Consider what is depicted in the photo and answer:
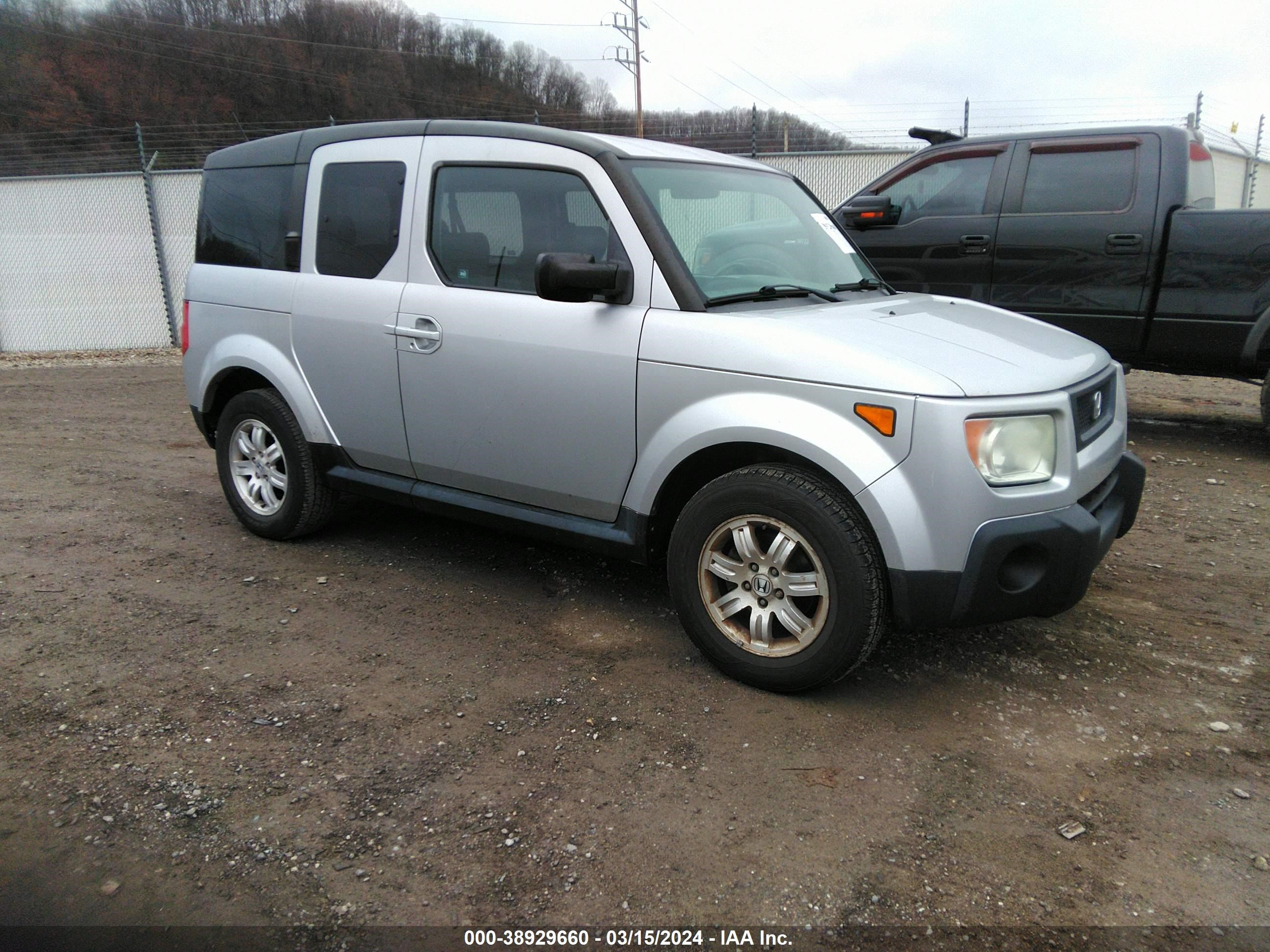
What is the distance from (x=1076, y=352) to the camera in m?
3.51

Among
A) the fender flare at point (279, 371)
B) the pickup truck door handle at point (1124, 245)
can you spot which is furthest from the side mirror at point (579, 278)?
the pickup truck door handle at point (1124, 245)

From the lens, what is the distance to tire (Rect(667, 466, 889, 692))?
2.95 meters

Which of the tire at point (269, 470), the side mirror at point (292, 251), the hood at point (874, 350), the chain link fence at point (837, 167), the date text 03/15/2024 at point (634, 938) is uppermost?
the chain link fence at point (837, 167)

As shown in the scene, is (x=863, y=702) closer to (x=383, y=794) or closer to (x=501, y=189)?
(x=383, y=794)

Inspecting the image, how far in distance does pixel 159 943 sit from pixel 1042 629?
3.18 metres

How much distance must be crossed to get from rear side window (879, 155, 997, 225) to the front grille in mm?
3757

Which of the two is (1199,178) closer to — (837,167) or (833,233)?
(833,233)

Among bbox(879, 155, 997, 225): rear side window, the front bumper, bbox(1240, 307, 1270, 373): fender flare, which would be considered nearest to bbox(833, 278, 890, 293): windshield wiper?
the front bumper

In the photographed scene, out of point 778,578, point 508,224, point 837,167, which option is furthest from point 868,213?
point 837,167

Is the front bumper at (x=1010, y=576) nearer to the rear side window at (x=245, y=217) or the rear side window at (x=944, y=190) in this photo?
the rear side window at (x=245, y=217)

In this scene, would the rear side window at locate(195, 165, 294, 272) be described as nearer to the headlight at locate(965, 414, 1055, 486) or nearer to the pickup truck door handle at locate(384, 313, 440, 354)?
the pickup truck door handle at locate(384, 313, 440, 354)

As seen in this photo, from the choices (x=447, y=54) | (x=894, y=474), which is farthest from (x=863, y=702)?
(x=447, y=54)

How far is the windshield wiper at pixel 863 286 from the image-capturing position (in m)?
3.88

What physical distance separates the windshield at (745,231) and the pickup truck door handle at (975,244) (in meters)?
2.97
